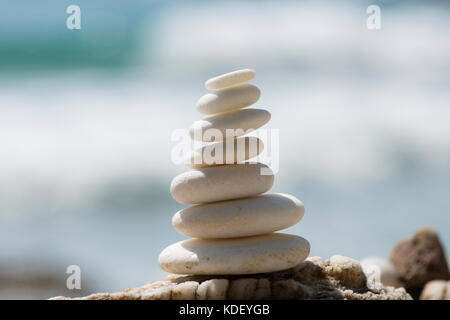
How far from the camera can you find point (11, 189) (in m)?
12.8

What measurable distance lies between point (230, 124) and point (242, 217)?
694 mm

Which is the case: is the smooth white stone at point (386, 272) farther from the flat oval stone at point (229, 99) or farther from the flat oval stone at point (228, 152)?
the flat oval stone at point (229, 99)

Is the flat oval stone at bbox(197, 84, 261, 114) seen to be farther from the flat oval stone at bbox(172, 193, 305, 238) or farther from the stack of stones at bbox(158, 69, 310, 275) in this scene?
the flat oval stone at bbox(172, 193, 305, 238)

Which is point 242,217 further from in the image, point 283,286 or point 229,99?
point 229,99

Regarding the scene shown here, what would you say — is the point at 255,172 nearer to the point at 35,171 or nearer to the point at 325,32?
the point at 35,171

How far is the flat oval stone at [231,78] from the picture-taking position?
396 cm

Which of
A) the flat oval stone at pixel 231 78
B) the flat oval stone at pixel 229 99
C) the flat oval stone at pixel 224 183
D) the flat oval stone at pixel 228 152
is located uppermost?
the flat oval stone at pixel 231 78

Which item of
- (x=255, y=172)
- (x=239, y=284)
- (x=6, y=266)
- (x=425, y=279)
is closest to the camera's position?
(x=239, y=284)

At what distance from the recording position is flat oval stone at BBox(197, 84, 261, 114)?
3973mm

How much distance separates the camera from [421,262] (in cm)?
735

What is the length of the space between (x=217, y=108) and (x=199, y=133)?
24 centimetres

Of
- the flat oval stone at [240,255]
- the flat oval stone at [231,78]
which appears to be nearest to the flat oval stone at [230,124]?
the flat oval stone at [231,78]

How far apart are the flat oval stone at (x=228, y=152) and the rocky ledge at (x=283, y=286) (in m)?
0.86

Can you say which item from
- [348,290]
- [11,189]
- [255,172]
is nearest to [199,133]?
[255,172]
